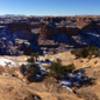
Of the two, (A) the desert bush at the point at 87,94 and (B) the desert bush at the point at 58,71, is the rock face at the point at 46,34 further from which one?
(A) the desert bush at the point at 87,94

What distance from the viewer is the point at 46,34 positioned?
109 m

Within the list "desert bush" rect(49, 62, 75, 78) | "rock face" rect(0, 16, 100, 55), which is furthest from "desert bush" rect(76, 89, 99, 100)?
"rock face" rect(0, 16, 100, 55)

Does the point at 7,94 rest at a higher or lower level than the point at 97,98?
higher

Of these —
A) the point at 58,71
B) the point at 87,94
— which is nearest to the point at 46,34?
the point at 58,71

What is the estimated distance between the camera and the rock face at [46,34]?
103950mm

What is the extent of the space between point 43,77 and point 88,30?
75.1 metres

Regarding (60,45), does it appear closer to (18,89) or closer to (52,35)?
(52,35)

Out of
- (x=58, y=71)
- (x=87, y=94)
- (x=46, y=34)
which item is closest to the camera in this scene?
(x=87, y=94)

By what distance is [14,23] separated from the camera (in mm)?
113500

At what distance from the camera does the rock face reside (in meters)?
104

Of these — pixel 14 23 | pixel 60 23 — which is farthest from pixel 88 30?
pixel 14 23

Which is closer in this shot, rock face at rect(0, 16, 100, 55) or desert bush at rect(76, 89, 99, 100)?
desert bush at rect(76, 89, 99, 100)

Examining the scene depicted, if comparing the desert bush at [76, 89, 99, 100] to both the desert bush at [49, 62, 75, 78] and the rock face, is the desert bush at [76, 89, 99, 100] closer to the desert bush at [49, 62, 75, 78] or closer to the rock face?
the desert bush at [49, 62, 75, 78]

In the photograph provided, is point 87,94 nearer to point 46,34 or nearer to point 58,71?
point 58,71
